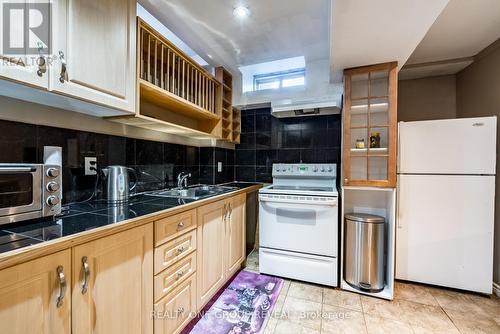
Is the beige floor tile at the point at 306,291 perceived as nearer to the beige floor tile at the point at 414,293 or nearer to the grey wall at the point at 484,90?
the beige floor tile at the point at 414,293

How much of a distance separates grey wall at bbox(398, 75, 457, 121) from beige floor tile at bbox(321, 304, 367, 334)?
92.0 inches

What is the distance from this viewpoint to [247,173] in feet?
10.2

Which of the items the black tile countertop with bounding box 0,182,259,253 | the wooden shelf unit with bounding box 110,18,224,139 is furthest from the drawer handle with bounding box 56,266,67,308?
the wooden shelf unit with bounding box 110,18,224,139

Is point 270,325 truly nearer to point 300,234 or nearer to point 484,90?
point 300,234

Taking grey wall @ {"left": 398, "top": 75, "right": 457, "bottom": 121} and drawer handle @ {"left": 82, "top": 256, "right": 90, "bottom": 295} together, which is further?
grey wall @ {"left": 398, "top": 75, "right": 457, "bottom": 121}

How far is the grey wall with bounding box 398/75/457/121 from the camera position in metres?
2.56

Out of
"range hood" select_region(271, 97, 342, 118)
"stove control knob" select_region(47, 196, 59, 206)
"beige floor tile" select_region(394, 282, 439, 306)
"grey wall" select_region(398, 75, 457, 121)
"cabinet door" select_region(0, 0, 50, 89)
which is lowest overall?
"beige floor tile" select_region(394, 282, 439, 306)

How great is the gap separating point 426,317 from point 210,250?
1.71 metres

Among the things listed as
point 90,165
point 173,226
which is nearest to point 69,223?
point 173,226

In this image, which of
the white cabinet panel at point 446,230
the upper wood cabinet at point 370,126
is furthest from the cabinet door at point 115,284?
the white cabinet panel at point 446,230

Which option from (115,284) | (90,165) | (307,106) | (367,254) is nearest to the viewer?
(115,284)

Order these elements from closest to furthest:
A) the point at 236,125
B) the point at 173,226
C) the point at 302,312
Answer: the point at 173,226 < the point at 302,312 < the point at 236,125

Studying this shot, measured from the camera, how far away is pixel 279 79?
9.32 feet

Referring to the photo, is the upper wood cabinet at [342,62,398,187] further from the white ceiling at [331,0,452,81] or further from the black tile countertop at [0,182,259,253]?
the black tile countertop at [0,182,259,253]
